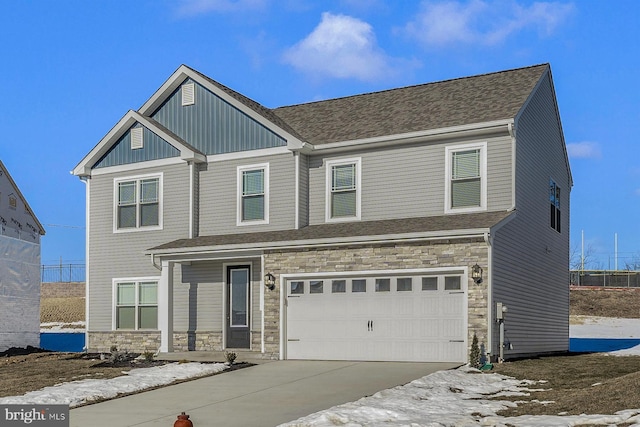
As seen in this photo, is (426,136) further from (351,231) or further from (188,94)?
(188,94)

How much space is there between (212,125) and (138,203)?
3524 mm

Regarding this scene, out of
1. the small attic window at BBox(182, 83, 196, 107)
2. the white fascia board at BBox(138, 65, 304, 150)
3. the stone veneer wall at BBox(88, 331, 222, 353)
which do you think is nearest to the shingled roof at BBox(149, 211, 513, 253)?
the white fascia board at BBox(138, 65, 304, 150)

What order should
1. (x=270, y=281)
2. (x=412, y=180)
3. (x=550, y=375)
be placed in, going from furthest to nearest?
(x=412, y=180), (x=270, y=281), (x=550, y=375)

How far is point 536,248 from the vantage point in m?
23.1

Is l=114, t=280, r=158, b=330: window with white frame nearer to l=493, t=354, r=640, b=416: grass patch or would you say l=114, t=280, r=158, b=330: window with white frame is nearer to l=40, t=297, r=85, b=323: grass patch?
l=493, t=354, r=640, b=416: grass patch

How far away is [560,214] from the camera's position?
2659cm

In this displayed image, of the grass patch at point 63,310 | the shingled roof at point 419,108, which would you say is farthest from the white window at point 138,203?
the grass patch at point 63,310

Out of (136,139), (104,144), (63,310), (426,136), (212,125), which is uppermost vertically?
(212,125)

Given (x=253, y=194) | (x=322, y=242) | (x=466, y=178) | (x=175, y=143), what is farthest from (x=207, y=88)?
(x=466, y=178)

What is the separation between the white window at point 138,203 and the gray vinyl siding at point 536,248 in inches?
434

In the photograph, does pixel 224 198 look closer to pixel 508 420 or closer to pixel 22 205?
pixel 22 205

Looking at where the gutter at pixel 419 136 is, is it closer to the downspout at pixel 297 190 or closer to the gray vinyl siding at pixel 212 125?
the downspout at pixel 297 190

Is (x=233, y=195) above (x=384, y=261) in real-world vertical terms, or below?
above

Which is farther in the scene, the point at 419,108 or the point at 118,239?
the point at 118,239
